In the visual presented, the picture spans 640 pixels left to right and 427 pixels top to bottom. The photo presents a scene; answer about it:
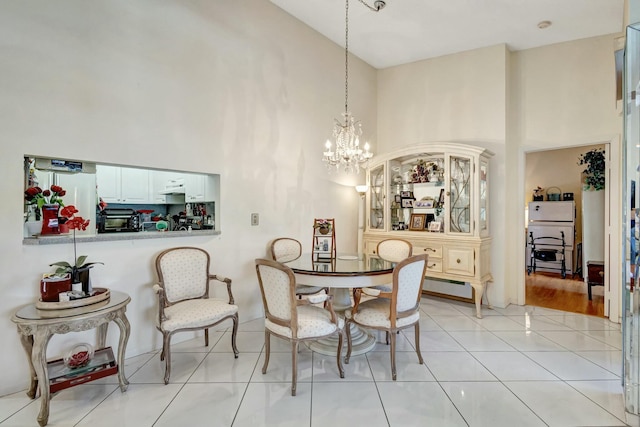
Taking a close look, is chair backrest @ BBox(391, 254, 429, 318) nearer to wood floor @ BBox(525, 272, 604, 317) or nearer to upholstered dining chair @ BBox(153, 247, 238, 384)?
upholstered dining chair @ BBox(153, 247, 238, 384)

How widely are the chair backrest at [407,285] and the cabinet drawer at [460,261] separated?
64.1 inches

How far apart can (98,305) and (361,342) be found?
7.01 feet

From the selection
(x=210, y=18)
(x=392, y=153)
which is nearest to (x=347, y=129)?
(x=392, y=153)

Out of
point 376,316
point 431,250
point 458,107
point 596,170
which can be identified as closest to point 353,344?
point 376,316

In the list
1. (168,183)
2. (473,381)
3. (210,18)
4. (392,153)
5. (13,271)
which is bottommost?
(473,381)

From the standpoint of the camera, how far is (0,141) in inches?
81.1

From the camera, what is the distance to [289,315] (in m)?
2.26

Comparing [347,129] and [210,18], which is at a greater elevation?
[210,18]

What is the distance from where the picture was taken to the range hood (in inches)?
147

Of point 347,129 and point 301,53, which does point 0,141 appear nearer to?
point 347,129

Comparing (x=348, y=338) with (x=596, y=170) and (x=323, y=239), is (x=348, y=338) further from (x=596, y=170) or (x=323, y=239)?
(x=596, y=170)

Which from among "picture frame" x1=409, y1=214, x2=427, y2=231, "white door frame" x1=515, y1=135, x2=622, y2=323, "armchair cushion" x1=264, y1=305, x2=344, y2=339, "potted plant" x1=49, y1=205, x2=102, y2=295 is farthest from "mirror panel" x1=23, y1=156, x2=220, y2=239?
"white door frame" x1=515, y1=135, x2=622, y2=323

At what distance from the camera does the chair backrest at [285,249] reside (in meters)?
3.67

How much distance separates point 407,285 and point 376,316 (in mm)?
355
